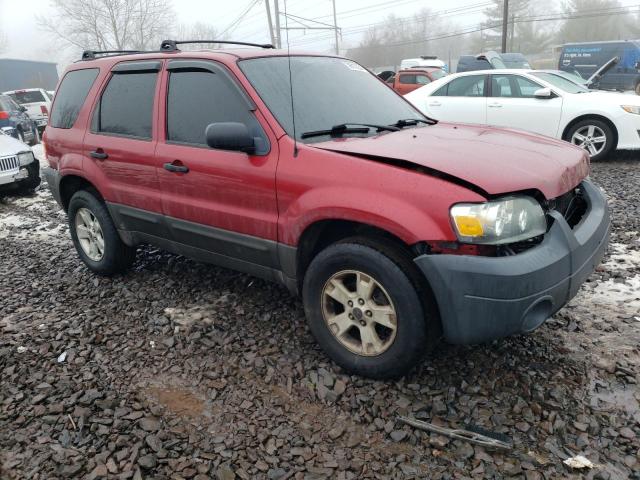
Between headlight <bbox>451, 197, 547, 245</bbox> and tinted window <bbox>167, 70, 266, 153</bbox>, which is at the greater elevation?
tinted window <bbox>167, 70, 266, 153</bbox>

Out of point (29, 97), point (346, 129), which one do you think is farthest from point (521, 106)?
point (29, 97)

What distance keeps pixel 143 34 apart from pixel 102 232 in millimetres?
45972

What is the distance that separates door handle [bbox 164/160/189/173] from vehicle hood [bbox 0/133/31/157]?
598cm

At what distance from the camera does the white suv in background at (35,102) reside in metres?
19.8

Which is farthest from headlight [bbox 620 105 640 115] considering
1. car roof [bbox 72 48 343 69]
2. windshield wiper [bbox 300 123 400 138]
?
windshield wiper [bbox 300 123 400 138]

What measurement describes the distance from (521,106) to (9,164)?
8272 mm

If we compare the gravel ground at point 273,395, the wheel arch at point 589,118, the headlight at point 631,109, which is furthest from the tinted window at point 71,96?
the headlight at point 631,109

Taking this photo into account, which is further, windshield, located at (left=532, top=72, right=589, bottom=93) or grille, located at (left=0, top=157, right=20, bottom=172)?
windshield, located at (left=532, top=72, right=589, bottom=93)

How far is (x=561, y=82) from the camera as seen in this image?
8.88 metres

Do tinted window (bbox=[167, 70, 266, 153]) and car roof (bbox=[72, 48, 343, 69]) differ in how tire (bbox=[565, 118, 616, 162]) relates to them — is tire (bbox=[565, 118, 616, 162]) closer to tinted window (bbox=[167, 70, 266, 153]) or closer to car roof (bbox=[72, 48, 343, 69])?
car roof (bbox=[72, 48, 343, 69])

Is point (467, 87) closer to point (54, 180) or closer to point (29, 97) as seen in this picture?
point (54, 180)

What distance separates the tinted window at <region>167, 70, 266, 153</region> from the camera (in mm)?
3273

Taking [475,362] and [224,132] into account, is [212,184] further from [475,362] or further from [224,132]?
[475,362]

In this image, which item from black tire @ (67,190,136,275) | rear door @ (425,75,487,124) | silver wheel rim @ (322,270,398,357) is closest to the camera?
silver wheel rim @ (322,270,398,357)
